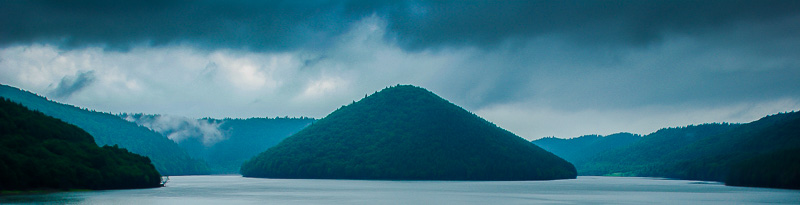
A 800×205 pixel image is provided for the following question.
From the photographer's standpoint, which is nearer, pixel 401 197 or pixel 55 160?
pixel 401 197

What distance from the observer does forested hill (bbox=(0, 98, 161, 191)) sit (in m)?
104

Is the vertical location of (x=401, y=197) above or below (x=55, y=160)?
below

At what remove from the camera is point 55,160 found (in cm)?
11162

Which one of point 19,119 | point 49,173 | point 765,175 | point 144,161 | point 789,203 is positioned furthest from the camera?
point 765,175

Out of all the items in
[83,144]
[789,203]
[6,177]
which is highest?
[83,144]

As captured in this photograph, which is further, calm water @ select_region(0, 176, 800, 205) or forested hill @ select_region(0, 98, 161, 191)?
forested hill @ select_region(0, 98, 161, 191)

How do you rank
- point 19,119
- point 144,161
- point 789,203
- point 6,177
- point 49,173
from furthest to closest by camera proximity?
point 144,161 → point 19,119 → point 49,173 → point 6,177 → point 789,203

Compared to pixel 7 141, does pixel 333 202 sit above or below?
below

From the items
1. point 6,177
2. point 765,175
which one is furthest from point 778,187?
point 6,177

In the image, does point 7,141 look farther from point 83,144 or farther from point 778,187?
point 778,187

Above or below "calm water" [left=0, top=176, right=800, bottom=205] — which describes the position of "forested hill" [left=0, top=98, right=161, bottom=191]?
above

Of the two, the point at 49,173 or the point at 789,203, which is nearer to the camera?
the point at 789,203

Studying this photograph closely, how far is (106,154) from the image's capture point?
127 metres

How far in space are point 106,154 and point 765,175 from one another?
13531 cm
